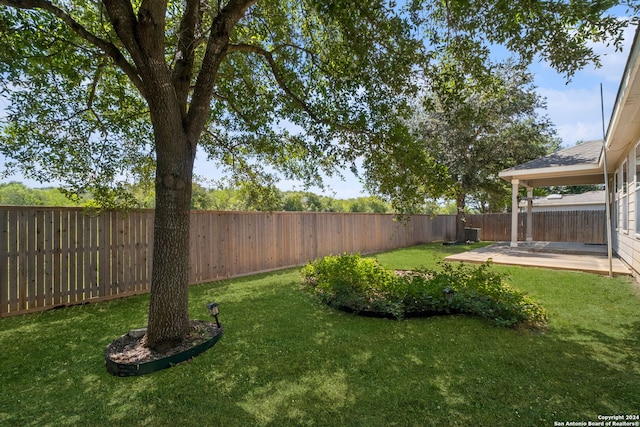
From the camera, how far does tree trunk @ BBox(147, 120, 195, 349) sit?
2.76m

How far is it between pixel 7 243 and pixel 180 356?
326cm

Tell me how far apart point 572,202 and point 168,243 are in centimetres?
2164

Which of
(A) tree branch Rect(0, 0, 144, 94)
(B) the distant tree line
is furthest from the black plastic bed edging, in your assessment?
(B) the distant tree line

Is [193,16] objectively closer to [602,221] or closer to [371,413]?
[371,413]

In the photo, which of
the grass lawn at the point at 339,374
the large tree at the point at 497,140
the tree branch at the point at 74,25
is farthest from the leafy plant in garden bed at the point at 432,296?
the large tree at the point at 497,140

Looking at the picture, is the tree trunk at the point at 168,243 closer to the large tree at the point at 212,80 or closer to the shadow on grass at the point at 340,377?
the large tree at the point at 212,80

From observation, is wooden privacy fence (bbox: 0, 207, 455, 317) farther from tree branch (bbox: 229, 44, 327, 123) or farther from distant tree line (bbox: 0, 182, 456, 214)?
tree branch (bbox: 229, 44, 327, 123)

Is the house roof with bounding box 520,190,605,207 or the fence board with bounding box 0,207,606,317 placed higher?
the house roof with bounding box 520,190,605,207

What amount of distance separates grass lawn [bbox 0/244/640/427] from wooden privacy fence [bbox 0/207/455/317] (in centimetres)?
56

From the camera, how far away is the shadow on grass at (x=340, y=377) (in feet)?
6.18

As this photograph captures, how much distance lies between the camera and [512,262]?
281 inches

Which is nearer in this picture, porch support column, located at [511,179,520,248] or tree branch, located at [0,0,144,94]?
tree branch, located at [0,0,144,94]

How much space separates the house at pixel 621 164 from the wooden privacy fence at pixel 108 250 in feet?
20.8

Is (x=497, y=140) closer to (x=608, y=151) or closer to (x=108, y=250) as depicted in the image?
(x=608, y=151)
